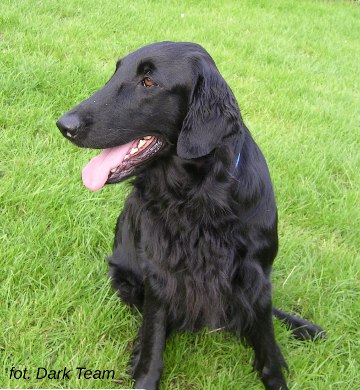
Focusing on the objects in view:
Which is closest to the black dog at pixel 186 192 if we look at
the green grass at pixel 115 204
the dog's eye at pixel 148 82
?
the dog's eye at pixel 148 82

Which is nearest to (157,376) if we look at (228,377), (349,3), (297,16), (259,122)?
(228,377)

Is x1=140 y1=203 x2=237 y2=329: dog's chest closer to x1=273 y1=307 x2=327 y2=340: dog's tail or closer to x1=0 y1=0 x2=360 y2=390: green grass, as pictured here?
x1=0 y1=0 x2=360 y2=390: green grass

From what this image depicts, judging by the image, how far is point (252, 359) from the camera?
2.16m

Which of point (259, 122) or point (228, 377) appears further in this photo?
point (259, 122)

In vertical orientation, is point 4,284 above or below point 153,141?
below

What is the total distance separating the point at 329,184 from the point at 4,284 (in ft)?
7.01

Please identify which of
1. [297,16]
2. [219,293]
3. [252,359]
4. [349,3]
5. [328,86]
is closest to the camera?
[219,293]

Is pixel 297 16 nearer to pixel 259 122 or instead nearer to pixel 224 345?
pixel 259 122

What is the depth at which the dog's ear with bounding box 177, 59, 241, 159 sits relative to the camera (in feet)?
5.78

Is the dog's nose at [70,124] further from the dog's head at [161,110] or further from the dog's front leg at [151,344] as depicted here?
the dog's front leg at [151,344]

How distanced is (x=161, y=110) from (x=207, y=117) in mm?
172

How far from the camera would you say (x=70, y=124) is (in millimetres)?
1772

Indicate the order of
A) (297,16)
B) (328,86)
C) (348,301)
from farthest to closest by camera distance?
(297,16)
(328,86)
(348,301)

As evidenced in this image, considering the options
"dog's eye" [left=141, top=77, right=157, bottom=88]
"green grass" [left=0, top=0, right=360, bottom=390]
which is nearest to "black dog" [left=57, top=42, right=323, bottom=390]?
"dog's eye" [left=141, top=77, right=157, bottom=88]
